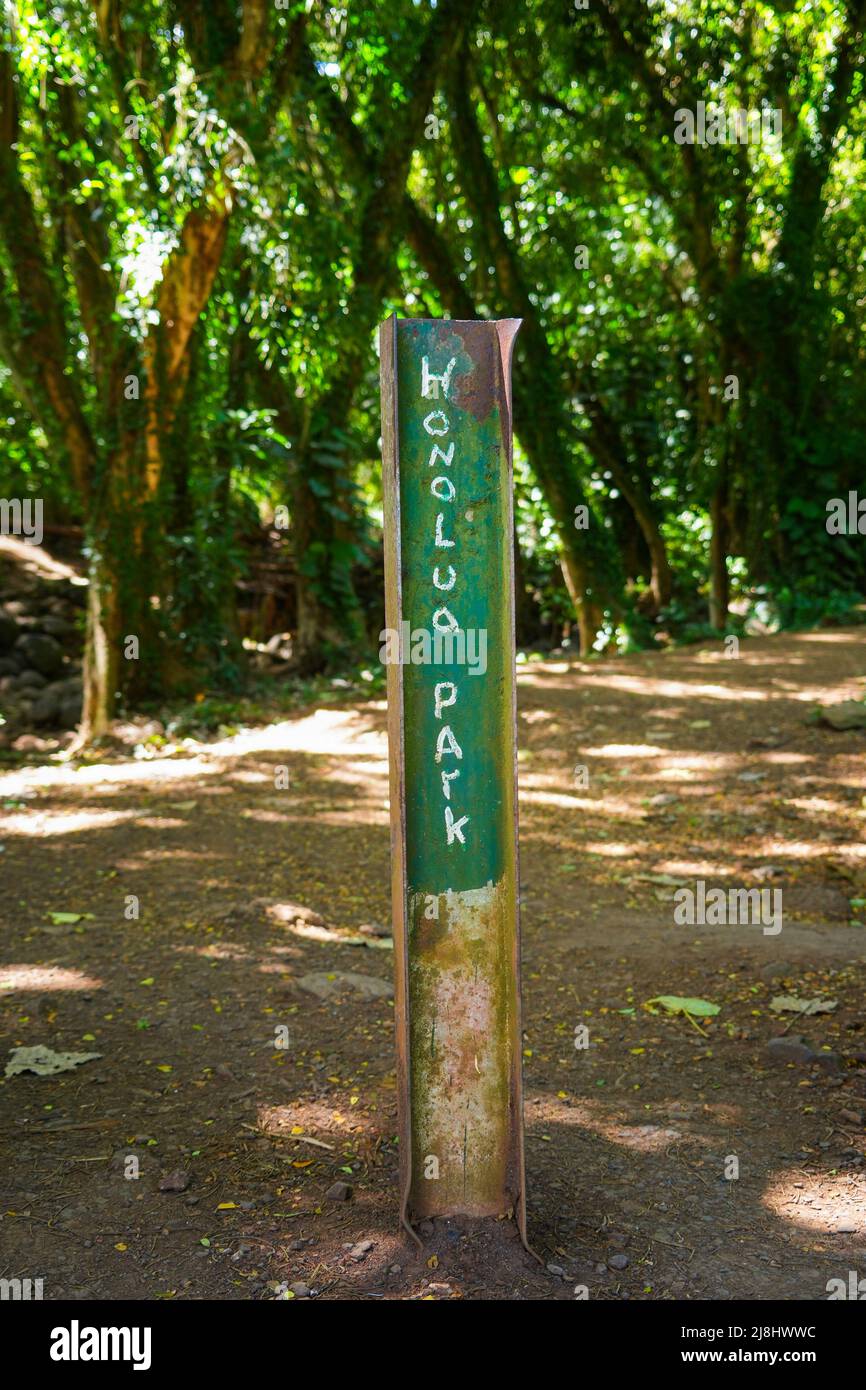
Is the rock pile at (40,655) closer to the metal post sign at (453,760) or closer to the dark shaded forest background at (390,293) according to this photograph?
the dark shaded forest background at (390,293)

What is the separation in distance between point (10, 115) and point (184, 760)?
4861 mm

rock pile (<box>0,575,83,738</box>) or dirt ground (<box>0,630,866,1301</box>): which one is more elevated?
rock pile (<box>0,575,83,738</box>)

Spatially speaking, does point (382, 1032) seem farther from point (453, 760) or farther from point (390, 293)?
point (390, 293)

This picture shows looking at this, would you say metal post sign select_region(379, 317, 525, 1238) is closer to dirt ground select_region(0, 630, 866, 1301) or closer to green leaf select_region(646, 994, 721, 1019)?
dirt ground select_region(0, 630, 866, 1301)

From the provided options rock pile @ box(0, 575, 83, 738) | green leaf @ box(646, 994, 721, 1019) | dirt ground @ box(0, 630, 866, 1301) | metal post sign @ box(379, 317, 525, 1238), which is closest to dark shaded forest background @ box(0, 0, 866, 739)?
rock pile @ box(0, 575, 83, 738)

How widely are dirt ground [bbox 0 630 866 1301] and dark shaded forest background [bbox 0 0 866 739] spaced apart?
3133 mm

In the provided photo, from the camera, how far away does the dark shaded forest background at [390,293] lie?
7652 mm

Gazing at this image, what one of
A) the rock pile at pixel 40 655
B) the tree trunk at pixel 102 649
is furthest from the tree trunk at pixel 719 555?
the tree trunk at pixel 102 649

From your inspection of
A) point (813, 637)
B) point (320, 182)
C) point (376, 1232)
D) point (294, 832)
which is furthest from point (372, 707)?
point (376, 1232)

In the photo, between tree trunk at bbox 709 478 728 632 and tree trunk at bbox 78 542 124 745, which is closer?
tree trunk at bbox 78 542 124 745

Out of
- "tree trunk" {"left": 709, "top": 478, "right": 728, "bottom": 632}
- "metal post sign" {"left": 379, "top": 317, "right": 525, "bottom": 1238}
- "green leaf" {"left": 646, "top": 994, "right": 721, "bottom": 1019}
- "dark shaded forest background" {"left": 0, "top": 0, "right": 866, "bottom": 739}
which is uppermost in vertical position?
"dark shaded forest background" {"left": 0, "top": 0, "right": 866, "bottom": 739}

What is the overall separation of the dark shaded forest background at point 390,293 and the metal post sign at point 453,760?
17.1 feet

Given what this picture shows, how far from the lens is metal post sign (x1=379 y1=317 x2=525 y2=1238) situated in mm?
2373

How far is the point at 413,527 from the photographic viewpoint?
93.9 inches
